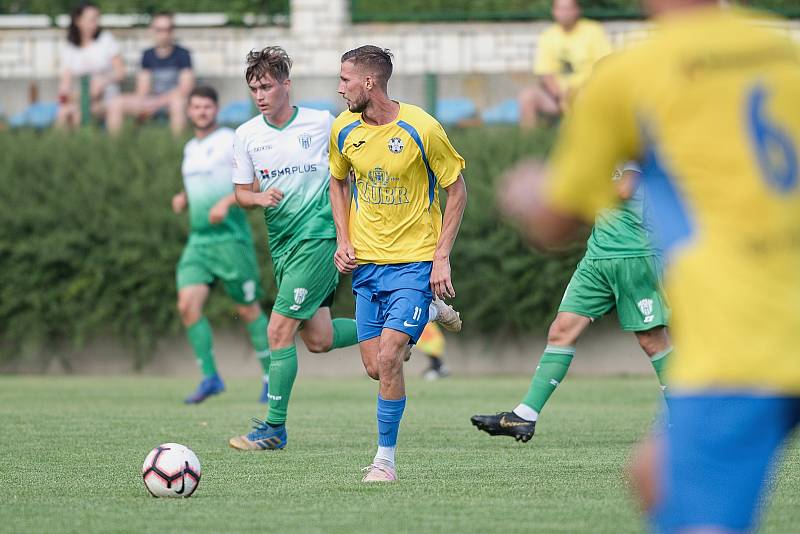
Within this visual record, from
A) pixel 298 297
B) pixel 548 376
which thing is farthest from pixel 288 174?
pixel 548 376

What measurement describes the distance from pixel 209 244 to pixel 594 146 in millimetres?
9123

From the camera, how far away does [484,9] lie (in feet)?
65.8

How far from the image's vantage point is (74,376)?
17156 mm

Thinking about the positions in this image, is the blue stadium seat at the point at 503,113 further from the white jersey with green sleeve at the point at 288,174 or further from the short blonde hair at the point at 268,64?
the short blonde hair at the point at 268,64

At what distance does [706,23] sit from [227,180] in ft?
30.5

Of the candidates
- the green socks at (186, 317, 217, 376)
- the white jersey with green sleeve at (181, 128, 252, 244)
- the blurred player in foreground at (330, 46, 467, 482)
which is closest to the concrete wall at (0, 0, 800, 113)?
the white jersey with green sleeve at (181, 128, 252, 244)

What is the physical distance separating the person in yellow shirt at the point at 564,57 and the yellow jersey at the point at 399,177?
930 centimetres

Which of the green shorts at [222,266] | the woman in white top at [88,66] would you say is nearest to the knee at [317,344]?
the green shorts at [222,266]

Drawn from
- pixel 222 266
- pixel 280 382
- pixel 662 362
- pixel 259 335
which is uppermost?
pixel 662 362

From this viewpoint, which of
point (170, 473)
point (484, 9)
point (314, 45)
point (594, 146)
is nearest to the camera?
point (594, 146)

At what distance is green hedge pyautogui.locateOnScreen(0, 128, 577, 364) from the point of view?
16609 millimetres

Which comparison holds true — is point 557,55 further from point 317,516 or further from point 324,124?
point 317,516

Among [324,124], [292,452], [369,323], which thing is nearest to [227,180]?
[324,124]

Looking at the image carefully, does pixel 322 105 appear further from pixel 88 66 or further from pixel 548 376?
pixel 548 376
